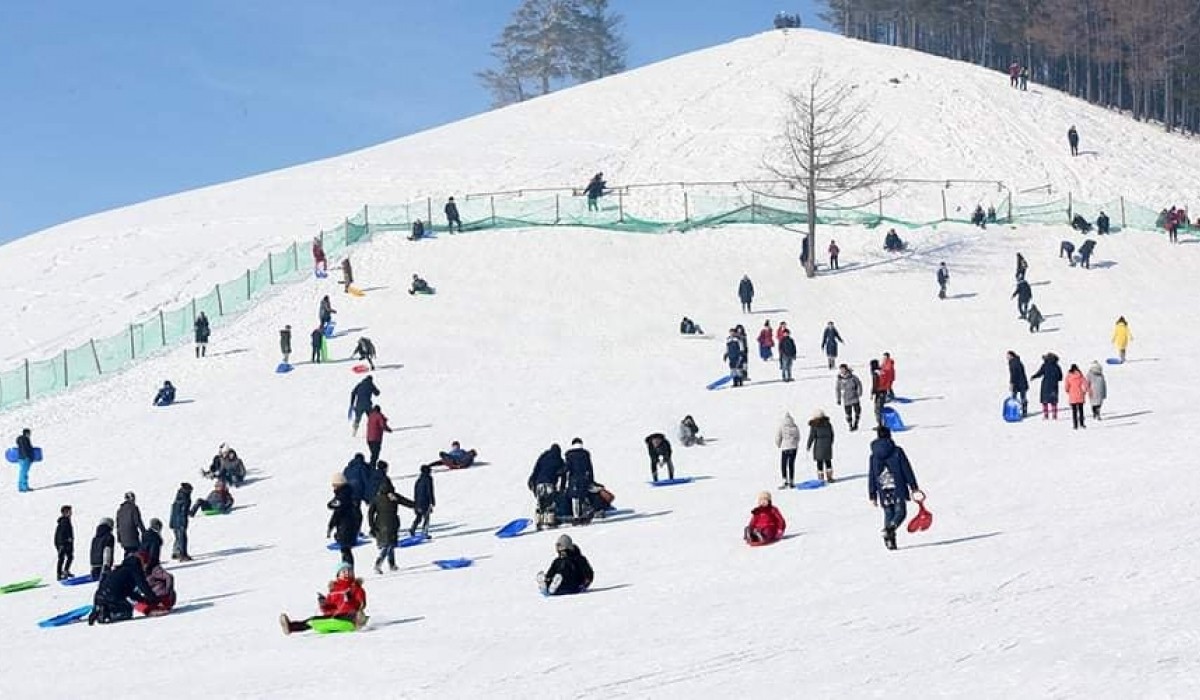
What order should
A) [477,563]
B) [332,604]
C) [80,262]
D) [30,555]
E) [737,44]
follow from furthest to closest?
[737,44]
[80,262]
[30,555]
[477,563]
[332,604]

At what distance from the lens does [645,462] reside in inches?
1071

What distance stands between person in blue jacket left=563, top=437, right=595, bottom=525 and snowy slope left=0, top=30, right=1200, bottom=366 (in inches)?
1222

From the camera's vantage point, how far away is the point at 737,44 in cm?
10012

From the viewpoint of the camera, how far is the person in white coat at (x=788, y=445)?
2270 centimetres

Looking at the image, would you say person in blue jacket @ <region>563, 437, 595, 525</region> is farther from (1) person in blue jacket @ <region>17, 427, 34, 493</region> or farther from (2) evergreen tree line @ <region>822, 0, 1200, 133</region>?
(2) evergreen tree line @ <region>822, 0, 1200, 133</region>

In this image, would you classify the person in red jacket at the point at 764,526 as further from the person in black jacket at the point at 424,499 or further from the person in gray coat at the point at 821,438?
the person in black jacket at the point at 424,499

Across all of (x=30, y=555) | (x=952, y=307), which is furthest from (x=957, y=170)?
(x=30, y=555)

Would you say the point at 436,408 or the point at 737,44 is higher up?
the point at 737,44

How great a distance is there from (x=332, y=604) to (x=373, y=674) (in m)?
2.53

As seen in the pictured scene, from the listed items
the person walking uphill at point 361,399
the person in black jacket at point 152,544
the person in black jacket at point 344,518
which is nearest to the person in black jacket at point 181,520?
the person in black jacket at point 152,544

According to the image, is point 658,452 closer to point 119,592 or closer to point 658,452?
point 658,452

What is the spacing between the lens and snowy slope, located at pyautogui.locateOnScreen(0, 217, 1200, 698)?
1259 cm

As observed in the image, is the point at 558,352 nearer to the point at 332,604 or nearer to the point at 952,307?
the point at 952,307

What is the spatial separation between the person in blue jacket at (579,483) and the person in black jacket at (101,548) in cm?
663
